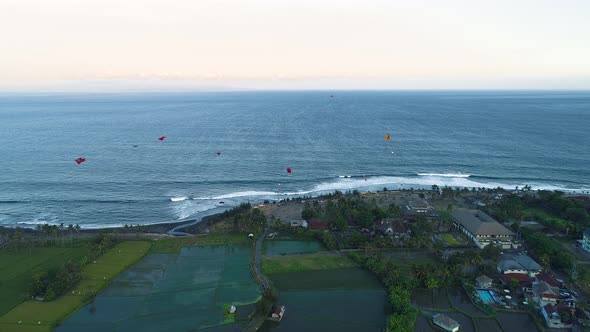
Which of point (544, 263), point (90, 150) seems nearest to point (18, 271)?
point (544, 263)

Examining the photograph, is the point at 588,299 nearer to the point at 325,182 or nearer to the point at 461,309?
the point at 461,309

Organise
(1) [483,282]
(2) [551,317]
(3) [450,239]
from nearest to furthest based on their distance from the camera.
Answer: (2) [551,317]
(1) [483,282]
(3) [450,239]

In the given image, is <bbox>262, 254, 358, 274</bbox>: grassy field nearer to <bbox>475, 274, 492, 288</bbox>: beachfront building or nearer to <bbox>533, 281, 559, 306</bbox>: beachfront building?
<bbox>475, 274, 492, 288</bbox>: beachfront building

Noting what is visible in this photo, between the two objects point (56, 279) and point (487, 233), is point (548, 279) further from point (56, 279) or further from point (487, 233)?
point (56, 279)

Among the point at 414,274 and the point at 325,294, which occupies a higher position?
the point at 414,274

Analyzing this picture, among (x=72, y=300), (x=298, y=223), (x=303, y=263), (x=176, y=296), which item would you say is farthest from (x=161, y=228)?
(x=303, y=263)

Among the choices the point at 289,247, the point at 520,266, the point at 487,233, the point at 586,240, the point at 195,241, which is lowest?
the point at 195,241

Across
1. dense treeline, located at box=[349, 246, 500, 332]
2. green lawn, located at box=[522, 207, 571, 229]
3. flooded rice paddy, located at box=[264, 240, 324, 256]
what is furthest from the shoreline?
green lawn, located at box=[522, 207, 571, 229]

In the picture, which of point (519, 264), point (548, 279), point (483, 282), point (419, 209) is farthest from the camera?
point (419, 209)
